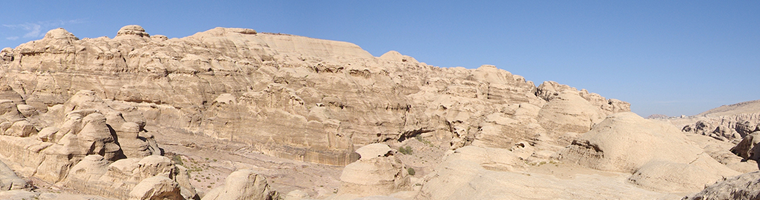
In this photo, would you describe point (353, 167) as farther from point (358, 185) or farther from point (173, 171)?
point (173, 171)

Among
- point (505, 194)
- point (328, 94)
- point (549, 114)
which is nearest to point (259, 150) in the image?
point (328, 94)

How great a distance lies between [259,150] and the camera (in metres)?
36.4

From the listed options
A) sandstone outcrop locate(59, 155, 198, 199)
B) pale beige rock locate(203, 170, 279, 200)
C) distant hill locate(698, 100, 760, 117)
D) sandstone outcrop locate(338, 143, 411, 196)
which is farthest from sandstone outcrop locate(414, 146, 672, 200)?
distant hill locate(698, 100, 760, 117)

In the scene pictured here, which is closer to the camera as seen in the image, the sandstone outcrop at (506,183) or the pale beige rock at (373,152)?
the sandstone outcrop at (506,183)

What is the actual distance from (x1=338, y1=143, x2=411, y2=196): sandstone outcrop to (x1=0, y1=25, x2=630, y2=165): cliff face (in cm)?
1067

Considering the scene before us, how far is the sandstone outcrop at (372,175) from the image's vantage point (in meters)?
19.4

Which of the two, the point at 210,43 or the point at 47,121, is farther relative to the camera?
the point at 210,43

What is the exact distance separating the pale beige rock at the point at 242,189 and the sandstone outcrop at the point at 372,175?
3.70 meters

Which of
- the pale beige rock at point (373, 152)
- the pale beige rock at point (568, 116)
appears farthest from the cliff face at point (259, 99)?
the pale beige rock at point (373, 152)

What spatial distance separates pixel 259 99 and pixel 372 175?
21954 mm

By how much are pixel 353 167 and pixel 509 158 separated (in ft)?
22.3

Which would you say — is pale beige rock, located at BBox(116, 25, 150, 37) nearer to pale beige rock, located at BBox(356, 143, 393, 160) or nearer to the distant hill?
pale beige rock, located at BBox(356, 143, 393, 160)

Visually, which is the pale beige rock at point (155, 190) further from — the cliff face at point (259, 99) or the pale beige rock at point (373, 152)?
the cliff face at point (259, 99)

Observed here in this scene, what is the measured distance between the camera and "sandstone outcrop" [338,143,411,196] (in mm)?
19375
